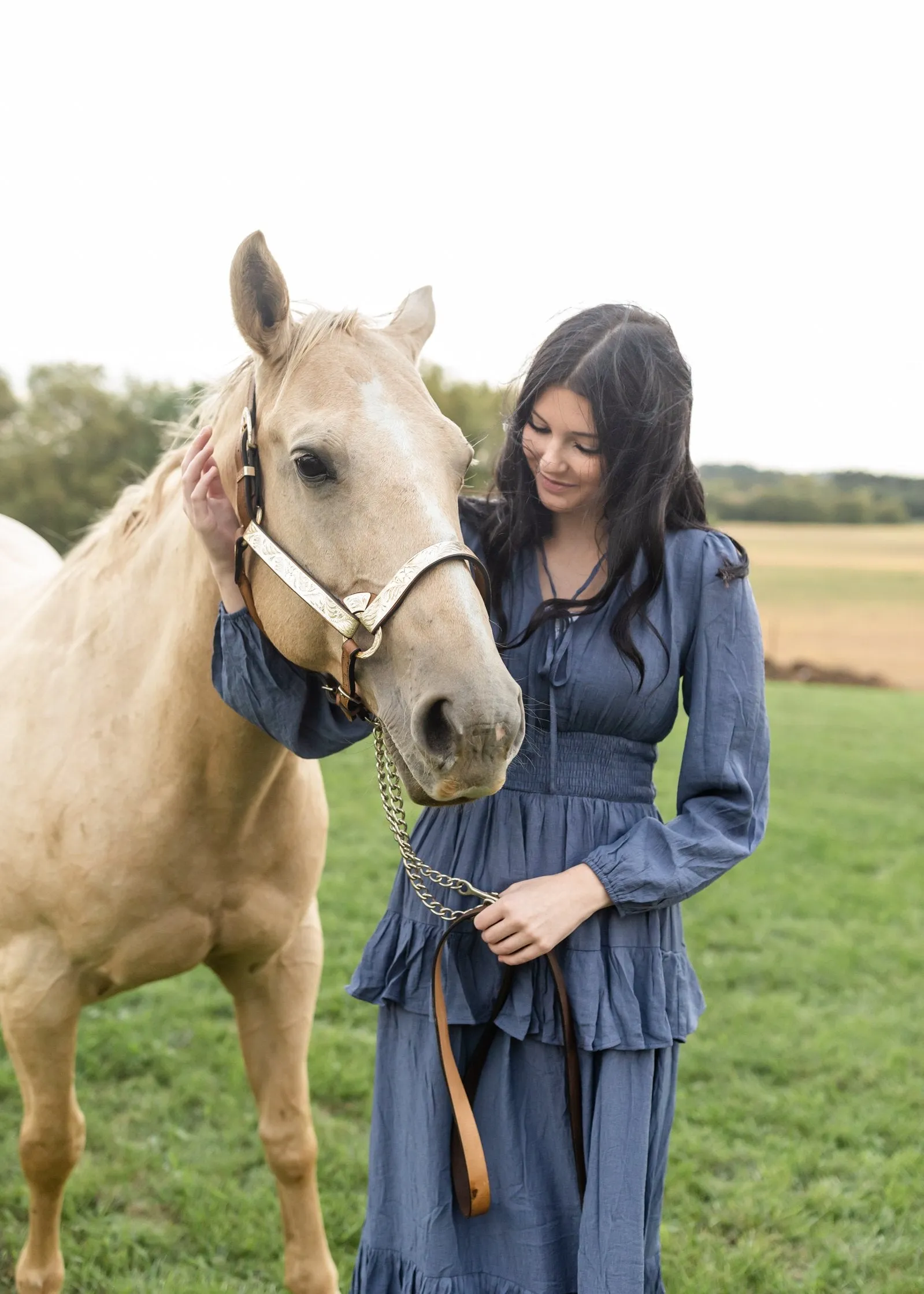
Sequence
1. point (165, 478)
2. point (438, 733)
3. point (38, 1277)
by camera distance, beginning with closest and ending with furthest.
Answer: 1. point (438, 733)
2. point (165, 478)
3. point (38, 1277)

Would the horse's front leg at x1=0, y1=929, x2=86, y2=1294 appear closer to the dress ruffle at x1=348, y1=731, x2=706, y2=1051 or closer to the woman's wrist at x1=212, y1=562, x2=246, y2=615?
the dress ruffle at x1=348, y1=731, x2=706, y2=1051

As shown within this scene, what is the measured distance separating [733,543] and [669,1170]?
2150mm

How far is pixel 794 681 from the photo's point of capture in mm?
16422

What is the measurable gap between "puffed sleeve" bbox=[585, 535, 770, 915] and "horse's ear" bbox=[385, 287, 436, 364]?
Answer: 2.02 feet

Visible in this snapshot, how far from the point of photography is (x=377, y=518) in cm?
150

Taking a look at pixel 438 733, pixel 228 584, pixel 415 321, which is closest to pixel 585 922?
pixel 438 733

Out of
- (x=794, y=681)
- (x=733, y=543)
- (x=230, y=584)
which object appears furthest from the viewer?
(x=794, y=681)

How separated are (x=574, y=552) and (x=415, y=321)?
0.50m

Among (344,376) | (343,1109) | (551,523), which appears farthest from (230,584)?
(343,1109)

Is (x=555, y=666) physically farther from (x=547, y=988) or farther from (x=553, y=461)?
(x=547, y=988)

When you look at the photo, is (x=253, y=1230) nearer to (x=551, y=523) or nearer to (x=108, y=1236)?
(x=108, y=1236)

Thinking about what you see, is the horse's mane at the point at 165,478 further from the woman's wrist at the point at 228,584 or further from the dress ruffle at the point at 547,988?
the dress ruffle at the point at 547,988

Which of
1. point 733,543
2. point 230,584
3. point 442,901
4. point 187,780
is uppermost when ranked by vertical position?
point 733,543

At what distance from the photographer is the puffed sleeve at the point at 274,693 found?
68.2 inches
